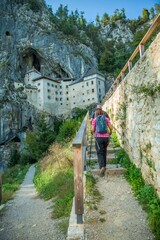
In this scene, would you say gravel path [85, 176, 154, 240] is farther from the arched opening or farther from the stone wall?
the arched opening

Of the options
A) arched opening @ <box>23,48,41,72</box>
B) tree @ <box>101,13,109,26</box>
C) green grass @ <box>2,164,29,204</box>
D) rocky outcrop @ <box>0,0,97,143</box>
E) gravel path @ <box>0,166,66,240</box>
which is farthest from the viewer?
tree @ <box>101,13,109,26</box>

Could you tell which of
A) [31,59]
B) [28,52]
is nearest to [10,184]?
[28,52]

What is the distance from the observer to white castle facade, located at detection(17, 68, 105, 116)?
185 ft

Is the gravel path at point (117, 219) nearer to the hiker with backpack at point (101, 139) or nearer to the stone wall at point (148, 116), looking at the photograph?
the stone wall at point (148, 116)

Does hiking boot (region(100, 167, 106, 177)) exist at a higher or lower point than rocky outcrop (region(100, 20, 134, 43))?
lower

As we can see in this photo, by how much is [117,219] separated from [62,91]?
5832 cm

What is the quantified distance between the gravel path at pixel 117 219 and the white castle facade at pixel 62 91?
2049 inches

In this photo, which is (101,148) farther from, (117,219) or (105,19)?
(105,19)

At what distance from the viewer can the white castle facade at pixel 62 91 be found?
5644 centimetres

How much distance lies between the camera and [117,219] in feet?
12.1

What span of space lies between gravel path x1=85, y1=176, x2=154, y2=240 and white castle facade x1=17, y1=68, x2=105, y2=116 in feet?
171

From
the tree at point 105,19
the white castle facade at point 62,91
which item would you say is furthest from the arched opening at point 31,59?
the tree at point 105,19

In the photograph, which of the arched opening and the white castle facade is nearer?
the white castle facade

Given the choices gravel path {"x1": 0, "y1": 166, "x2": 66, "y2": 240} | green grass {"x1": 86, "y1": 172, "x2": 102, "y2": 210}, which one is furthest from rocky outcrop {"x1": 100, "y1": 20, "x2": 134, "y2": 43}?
green grass {"x1": 86, "y1": 172, "x2": 102, "y2": 210}
